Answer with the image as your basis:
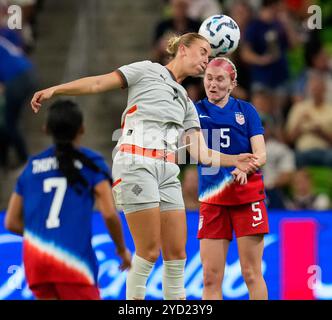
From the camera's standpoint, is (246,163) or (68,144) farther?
(246,163)

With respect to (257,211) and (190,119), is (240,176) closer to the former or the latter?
(257,211)

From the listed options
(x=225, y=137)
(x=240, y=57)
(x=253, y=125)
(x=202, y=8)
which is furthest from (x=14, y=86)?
(x=253, y=125)

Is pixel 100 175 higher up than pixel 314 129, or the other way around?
pixel 314 129

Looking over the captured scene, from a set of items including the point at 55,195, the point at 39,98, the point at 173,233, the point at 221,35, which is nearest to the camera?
the point at 39,98

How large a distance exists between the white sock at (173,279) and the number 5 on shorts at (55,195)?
89 centimetres

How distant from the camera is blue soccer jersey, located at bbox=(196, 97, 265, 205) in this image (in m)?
7.86

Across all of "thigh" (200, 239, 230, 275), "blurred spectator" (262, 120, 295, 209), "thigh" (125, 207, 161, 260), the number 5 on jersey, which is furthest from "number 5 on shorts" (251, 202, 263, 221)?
"blurred spectator" (262, 120, 295, 209)

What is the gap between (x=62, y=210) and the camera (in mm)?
7102

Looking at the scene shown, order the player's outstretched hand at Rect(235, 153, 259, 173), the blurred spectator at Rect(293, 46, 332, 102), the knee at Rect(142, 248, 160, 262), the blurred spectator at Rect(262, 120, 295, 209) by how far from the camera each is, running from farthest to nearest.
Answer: the blurred spectator at Rect(293, 46, 332, 102) < the blurred spectator at Rect(262, 120, 295, 209) < the player's outstretched hand at Rect(235, 153, 259, 173) < the knee at Rect(142, 248, 160, 262)

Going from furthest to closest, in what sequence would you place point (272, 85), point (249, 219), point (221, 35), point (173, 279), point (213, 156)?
point (272, 85)
point (221, 35)
point (249, 219)
point (213, 156)
point (173, 279)

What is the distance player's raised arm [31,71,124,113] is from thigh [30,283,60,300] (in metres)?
1.13

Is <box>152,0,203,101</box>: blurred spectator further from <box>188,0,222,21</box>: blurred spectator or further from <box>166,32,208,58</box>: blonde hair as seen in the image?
<box>166,32,208,58</box>: blonde hair

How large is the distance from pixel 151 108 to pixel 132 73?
0.27 m

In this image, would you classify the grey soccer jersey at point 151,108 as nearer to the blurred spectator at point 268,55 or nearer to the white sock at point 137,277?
the white sock at point 137,277
